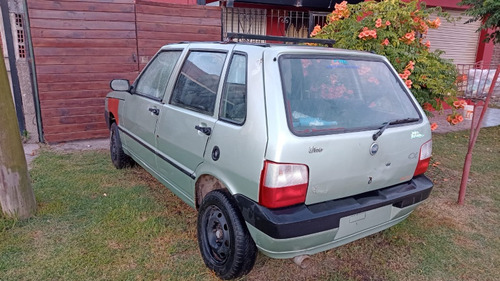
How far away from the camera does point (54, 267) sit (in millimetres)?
2824

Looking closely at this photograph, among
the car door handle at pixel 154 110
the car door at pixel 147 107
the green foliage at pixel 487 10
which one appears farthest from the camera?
the green foliage at pixel 487 10

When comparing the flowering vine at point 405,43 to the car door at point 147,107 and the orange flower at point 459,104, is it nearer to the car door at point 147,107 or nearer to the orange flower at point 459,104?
the orange flower at point 459,104

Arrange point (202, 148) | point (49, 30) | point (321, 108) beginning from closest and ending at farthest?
1. point (321, 108)
2. point (202, 148)
3. point (49, 30)

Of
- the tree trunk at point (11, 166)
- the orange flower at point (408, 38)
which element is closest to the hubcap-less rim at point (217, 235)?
the tree trunk at point (11, 166)

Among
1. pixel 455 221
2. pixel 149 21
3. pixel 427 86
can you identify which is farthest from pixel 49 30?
pixel 455 221

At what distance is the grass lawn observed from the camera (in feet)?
9.33

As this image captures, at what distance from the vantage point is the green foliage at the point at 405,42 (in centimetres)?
431

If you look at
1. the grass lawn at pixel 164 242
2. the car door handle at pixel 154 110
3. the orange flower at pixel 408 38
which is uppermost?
the orange flower at pixel 408 38

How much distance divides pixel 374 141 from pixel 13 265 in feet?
9.17

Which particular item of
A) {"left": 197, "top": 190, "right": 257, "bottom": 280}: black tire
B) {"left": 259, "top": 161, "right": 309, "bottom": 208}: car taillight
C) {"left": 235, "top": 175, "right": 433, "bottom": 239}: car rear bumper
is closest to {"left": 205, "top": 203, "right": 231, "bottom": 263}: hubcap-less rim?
{"left": 197, "top": 190, "right": 257, "bottom": 280}: black tire

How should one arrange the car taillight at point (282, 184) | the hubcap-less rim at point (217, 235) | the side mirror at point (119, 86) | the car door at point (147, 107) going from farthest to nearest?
the side mirror at point (119, 86) < the car door at point (147, 107) < the hubcap-less rim at point (217, 235) < the car taillight at point (282, 184)

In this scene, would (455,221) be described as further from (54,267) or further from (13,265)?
(13,265)

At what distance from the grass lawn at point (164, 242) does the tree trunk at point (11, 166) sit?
138 millimetres

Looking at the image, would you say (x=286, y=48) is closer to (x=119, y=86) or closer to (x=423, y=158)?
(x=423, y=158)
